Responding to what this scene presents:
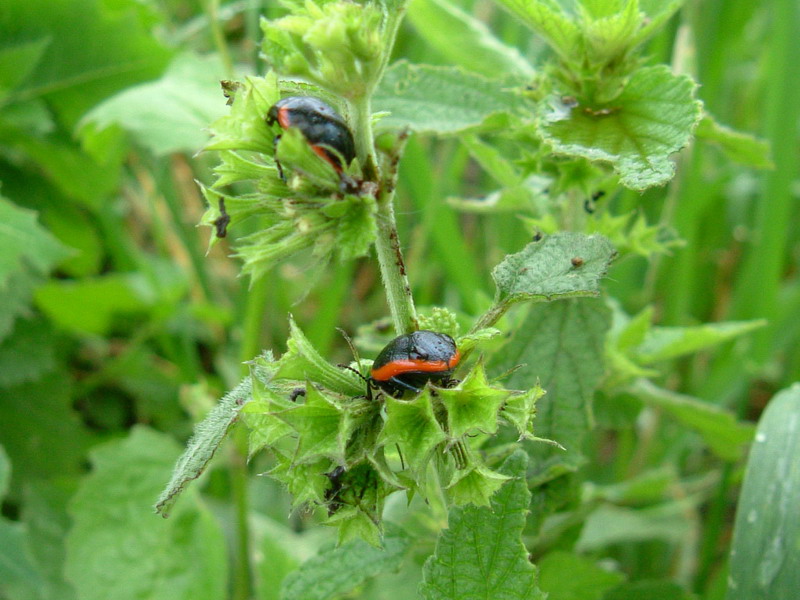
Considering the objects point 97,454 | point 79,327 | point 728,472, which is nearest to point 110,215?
point 79,327

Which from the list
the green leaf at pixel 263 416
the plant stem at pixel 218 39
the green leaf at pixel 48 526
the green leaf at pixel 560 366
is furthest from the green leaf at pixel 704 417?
the green leaf at pixel 48 526

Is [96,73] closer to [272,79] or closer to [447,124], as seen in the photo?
[447,124]

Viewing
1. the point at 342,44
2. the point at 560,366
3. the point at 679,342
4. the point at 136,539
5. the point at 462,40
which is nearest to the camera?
the point at 342,44

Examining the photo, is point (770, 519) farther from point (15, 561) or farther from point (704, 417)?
point (15, 561)

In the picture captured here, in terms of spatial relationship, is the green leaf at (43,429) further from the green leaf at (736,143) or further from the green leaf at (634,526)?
the green leaf at (736,143)

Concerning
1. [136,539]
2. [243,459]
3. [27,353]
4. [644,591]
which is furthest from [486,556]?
[27,353]

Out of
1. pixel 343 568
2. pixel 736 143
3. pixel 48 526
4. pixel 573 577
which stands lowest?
pixel 48 526
